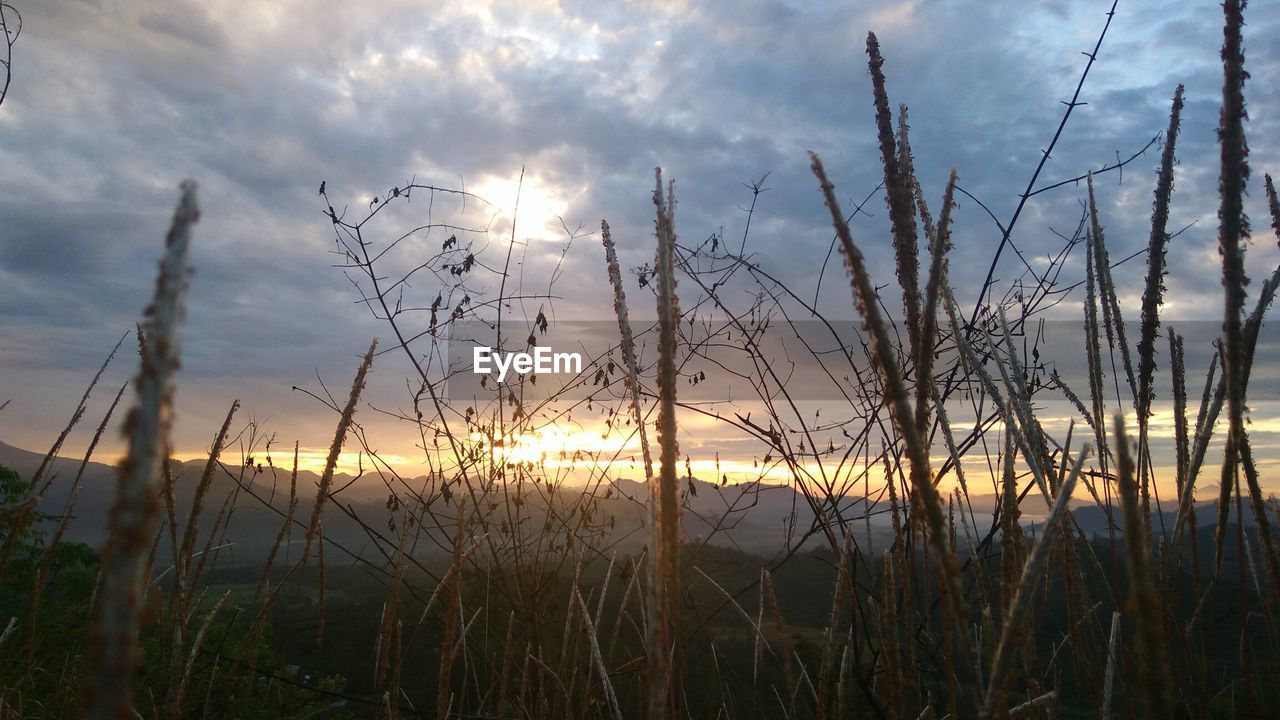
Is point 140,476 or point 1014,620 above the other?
point 140,476

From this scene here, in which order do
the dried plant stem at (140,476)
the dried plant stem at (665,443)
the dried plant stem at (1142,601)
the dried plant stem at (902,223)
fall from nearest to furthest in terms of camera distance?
1. the dried plant stem at (140,476)
2. the dried plant stem at (1142,601)
3. the dried plant stem at (665,443)
4. the dried plant stem at (902,223)

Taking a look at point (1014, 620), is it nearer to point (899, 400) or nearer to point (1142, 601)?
point (1142, 601)

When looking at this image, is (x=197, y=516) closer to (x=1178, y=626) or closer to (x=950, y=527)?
(x=950, y=527)

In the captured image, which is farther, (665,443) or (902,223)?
(902,223)

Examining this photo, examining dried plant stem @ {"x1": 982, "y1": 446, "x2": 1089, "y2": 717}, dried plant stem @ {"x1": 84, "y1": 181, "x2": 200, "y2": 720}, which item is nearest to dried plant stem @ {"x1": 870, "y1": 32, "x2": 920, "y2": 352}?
dried plant stem @ {"x1": 982, "y1": 446, "x2": 1089, "y2": 717}

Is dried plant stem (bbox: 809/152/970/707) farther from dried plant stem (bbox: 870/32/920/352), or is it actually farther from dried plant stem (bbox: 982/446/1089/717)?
dried plant stem (bbox: 870/32/920/352)

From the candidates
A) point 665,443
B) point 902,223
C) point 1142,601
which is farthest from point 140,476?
point 902,223

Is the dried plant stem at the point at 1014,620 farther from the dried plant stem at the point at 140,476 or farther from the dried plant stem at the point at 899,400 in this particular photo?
the dried plant stem at the point at 140,476

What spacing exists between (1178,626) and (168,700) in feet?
6.98

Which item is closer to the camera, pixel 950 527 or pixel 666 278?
pixel 666 278

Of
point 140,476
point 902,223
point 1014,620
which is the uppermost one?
point 902,223

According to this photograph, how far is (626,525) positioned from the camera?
14.2 ft

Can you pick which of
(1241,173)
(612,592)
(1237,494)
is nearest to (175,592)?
(1241,173)

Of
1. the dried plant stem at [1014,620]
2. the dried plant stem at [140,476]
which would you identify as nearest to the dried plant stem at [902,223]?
the dried plant stem at [1014,620]
